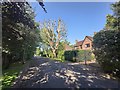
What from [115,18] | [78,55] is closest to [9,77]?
[115,18]

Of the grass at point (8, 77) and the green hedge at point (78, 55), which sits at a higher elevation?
the green hedge at point (78, 55)

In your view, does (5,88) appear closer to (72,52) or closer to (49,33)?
(72,52)

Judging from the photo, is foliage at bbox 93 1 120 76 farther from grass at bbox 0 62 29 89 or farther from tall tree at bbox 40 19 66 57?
tall tree at bbox 40 19 66 57

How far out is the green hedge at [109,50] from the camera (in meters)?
13.1

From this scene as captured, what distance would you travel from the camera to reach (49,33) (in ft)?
147

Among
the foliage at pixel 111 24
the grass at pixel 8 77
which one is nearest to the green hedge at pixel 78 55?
the foliage at pixel 111 24

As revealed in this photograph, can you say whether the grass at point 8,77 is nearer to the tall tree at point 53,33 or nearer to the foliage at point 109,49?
the foliage at point 109,49

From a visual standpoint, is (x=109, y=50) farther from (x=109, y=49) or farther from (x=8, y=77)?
(x=8, y=77)

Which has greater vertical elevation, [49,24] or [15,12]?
[49,24]

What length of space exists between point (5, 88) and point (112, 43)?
9.40 meters

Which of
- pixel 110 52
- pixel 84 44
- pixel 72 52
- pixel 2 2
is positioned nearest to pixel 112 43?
pixel 110 52

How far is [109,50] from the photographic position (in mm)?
13523

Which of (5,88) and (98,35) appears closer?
(5,88)

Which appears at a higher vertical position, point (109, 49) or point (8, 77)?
point (109, 49)
